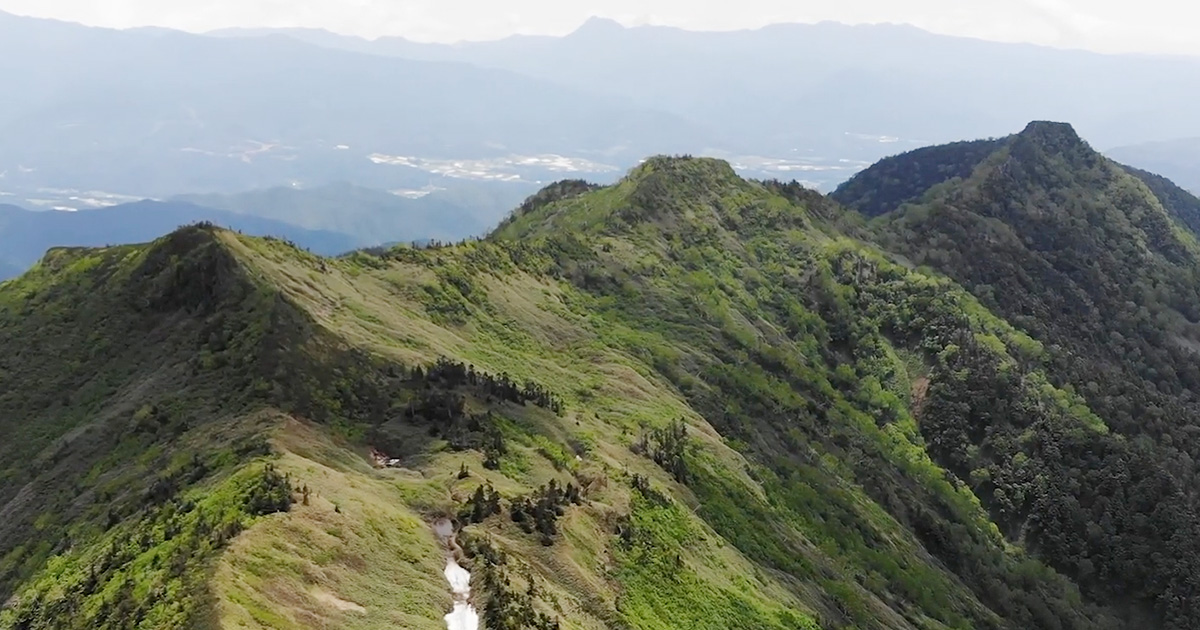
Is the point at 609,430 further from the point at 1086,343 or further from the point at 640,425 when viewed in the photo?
the point at 1086,343

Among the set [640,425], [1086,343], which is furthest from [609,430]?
[1086,343]

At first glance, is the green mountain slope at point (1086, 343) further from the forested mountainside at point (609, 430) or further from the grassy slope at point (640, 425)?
the grassy slope at point (640, 425)

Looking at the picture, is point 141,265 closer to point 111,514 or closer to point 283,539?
point 111,514

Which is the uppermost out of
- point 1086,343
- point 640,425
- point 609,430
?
point 609,430

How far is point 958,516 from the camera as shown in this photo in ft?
308

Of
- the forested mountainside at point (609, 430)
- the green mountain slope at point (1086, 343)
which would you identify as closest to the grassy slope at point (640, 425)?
the forested mountainside at point (609, 430)

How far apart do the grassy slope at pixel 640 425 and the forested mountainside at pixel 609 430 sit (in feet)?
0.99

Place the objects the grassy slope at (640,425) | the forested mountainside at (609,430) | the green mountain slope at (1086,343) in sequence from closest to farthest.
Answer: the forested mountainside at (609,430), the grassy slope at (640,425), the green mountain slope at (1086,343)

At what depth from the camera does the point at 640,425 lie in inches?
2707

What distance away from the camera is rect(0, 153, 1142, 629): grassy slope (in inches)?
1492

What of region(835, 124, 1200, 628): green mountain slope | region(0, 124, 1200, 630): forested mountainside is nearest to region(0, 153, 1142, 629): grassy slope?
region(0, 124, 1200, 630): forested mountainside

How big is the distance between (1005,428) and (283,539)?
95854mm

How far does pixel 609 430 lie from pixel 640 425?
4.39 meters

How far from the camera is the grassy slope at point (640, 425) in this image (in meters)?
37.9
